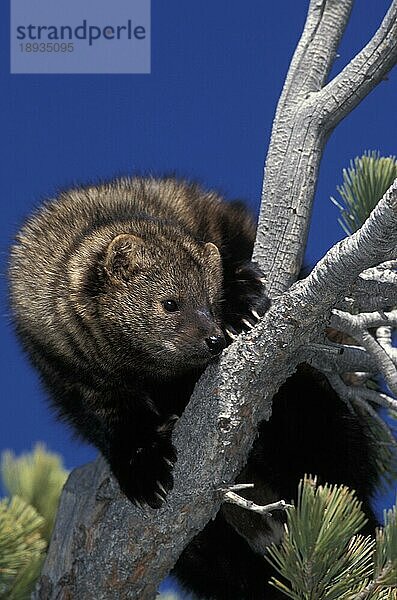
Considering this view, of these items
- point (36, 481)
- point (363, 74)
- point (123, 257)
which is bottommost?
point (36, 481)

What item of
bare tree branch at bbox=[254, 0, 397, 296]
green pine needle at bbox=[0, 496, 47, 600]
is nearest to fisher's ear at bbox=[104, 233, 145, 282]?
bare tree branch at bbox=[254, 0, 397, 296]

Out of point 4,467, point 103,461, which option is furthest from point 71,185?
point 4,467

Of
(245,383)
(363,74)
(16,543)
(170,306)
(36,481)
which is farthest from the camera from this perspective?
(36,481)

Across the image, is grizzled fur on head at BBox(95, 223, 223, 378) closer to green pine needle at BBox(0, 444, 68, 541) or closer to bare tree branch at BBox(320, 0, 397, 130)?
bare tree branch at BBox(320, 0, 397, 130)

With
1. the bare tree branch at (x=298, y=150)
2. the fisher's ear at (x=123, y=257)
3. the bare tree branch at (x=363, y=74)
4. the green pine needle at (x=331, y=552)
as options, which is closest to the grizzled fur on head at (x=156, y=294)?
the fisher's ear at (x=123, y=257)

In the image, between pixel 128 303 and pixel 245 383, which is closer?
pixel 245 383

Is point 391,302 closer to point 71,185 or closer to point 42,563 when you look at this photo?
point 71,185

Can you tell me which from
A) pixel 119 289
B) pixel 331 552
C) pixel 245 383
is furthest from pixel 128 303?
pixel 331 552

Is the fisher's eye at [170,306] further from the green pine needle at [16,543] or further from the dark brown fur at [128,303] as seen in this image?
the green pine needle at [16,543]

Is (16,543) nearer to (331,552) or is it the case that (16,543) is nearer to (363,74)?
(331,552)
